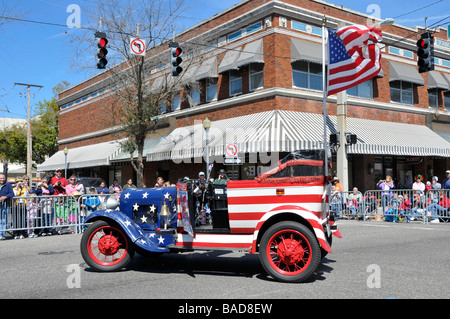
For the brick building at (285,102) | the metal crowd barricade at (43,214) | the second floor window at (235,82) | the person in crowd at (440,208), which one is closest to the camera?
the metal crowd barricade at (43,214)

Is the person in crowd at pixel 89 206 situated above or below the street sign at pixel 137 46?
below

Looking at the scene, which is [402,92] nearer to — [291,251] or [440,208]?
[440,208]

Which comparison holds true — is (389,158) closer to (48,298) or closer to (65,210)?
(65,210)

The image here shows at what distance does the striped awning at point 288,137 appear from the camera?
1716cm

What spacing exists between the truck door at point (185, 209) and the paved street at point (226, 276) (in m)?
0.71

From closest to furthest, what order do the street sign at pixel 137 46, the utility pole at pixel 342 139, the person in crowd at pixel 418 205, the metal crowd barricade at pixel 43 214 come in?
the metal crowd barricade at pixel 43 214 → the person in crowd at pixel 418 205 → the street sign at pixel 137 46 → the utility pole at pixel 342 139

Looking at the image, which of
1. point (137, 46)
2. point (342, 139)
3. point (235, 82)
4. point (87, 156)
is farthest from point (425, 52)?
point (87, 156)

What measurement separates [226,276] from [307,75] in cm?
1537

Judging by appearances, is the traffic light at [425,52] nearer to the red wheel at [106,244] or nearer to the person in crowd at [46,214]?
the red wheel at [106,244]

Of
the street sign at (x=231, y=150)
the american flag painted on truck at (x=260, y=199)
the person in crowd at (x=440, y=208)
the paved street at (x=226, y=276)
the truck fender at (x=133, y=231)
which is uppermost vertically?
the street sign at (x=231, y=150)

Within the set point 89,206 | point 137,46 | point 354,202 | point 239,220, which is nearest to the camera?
point 239,220

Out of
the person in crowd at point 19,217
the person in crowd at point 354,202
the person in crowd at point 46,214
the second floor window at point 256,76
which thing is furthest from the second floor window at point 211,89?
the person in crowd at point 19,217

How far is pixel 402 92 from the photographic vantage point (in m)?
23.9

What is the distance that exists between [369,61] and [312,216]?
12.1 metres
